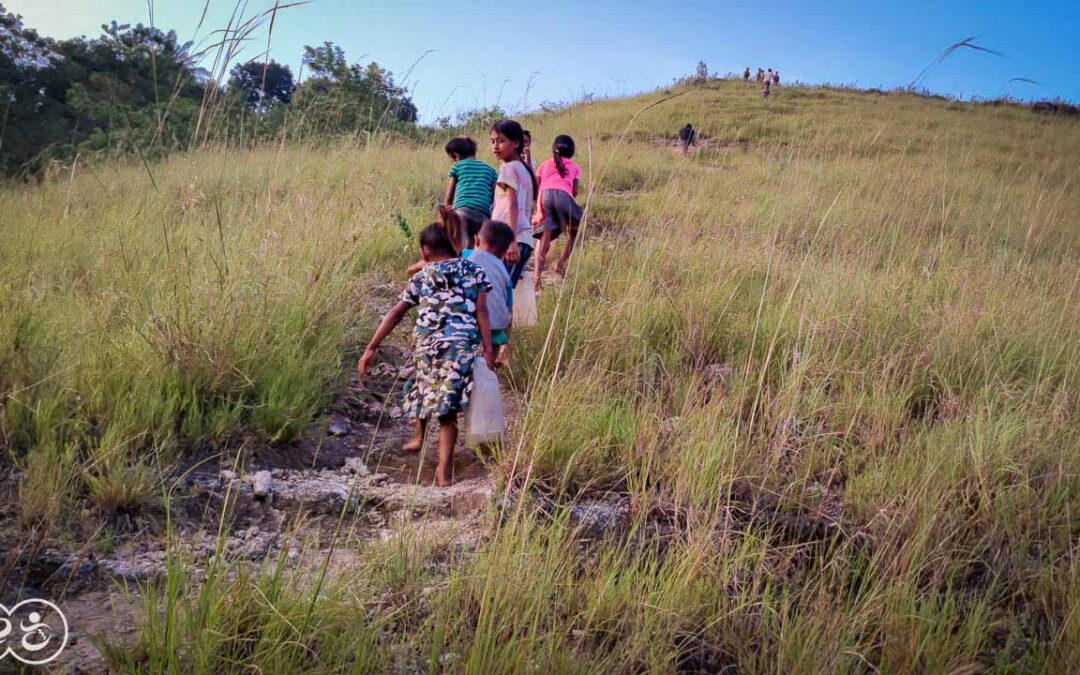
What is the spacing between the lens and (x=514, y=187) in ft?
15.4

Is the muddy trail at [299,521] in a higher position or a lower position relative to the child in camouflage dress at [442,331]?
lower

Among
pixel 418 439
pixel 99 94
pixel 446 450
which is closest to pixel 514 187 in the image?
pixel 418 439

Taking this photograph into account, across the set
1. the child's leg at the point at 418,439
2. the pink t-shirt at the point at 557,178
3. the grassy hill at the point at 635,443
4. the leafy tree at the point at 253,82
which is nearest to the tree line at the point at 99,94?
the leafy tree at the point at 253,82

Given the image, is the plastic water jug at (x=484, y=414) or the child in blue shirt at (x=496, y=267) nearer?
the plastic water jug at (x=484, y=414)

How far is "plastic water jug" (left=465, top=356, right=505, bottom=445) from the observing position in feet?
9.57

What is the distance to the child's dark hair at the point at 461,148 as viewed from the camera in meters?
4.94

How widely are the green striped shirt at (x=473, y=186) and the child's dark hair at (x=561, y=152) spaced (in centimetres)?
102

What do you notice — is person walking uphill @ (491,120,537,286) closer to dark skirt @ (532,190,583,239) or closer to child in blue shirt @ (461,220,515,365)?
child in blue shirt @ (461,220,515,365)

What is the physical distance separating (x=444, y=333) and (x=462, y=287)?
0.79ft

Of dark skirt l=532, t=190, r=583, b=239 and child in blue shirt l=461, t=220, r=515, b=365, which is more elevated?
dark skirt l=532, t=190, r=583, b=239

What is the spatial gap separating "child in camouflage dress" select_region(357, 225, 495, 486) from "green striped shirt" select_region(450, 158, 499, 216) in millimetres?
1692

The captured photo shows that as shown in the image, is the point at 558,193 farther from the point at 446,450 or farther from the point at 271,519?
the point at 271,519

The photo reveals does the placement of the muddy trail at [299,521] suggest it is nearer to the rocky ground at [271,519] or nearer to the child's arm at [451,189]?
the rocky ground at [271,519]

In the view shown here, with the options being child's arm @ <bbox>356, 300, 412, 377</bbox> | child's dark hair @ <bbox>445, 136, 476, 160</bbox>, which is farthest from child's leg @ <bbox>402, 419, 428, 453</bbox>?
child's dark hair @ <bbox>445, 136, 476, 160</bbox>
